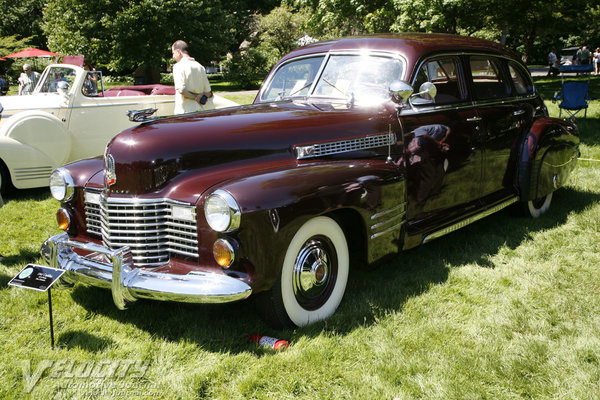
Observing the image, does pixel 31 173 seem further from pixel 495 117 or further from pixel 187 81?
pixel 495 117

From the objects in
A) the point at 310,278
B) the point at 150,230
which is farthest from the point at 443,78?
the point at 150,230

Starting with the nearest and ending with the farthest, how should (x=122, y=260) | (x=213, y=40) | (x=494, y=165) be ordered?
1. (x=122, y=260)
2. (x=494, y=165)
3. (x=213, y=40)

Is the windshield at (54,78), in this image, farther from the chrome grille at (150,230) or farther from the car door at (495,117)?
the car door at (495,117)

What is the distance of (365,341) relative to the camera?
299 centimetres

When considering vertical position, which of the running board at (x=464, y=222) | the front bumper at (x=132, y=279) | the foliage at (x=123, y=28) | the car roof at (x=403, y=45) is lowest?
the running board at (x=464, y=222)

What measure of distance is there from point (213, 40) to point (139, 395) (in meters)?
24.6

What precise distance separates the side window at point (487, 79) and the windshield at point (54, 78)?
5.83m

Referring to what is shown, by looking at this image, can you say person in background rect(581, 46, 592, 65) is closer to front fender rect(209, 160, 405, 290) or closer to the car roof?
the car roof

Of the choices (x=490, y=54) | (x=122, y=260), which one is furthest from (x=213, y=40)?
(x=122, y=260)

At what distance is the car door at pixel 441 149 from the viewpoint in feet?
12.5

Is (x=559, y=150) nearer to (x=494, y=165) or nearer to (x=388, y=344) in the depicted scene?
(x=494, y=165)

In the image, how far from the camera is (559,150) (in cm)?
509

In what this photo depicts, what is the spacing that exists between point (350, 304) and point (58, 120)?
5406mm

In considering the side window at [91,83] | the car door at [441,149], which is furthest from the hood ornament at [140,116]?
→ the side window at [91,83]
